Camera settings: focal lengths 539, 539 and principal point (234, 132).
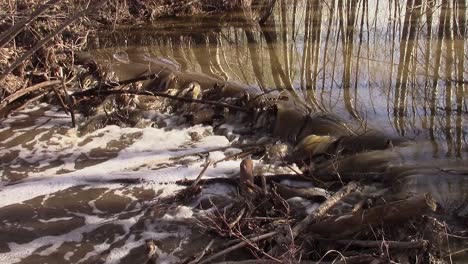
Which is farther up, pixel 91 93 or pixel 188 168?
pixel 91 93

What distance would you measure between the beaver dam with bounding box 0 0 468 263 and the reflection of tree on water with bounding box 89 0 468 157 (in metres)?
0.04

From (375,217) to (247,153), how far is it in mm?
2486

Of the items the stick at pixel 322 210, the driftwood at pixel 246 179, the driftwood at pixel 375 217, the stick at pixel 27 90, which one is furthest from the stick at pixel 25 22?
the stick at pixel 27 90

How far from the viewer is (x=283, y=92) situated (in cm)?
841

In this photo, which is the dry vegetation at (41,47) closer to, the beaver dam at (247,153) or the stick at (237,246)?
the beaver dam at (247,153)

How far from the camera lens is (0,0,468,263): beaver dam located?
4.72m

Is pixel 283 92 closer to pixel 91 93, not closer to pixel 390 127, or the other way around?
pixel 390 127

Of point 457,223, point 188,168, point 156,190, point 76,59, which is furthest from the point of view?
point 76,59

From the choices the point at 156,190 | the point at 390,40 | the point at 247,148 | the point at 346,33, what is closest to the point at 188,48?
the point at 346,33

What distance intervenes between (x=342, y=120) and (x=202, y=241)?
3.19 metres

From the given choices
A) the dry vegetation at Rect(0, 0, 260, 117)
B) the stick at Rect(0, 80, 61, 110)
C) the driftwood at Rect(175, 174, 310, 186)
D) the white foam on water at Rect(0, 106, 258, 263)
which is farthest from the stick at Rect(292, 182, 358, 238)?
the stick at Rect(0, 80, 61, 110)

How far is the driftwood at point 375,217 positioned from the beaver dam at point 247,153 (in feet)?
0.04

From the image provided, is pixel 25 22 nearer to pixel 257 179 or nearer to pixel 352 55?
pixel 257 179

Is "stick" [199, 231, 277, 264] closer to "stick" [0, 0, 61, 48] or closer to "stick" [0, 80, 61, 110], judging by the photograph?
"stick" [0, 0, 61, 48]
